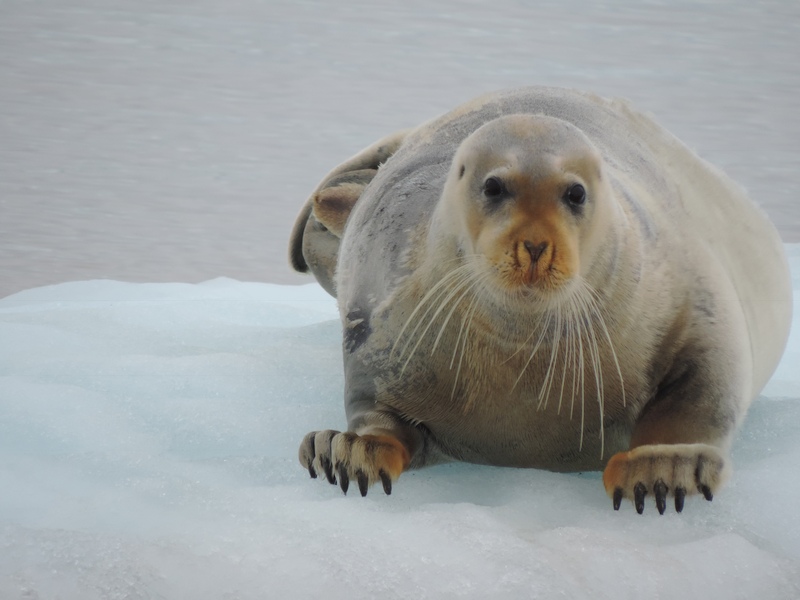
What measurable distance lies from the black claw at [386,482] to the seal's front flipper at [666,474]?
401 mm

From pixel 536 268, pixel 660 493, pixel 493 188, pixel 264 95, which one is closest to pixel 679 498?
pixel 660 493

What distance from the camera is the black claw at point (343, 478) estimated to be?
225 cm

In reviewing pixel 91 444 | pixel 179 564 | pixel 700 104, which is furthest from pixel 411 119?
pixel 179 564

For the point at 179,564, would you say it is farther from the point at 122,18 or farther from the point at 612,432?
the point at 122,18

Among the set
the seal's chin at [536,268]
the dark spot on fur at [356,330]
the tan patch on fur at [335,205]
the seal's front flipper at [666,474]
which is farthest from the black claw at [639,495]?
the tan patch on fur at [335,205]

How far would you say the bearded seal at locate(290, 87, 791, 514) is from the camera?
208 cm

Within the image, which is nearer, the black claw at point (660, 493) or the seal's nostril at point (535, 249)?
the seal's nostril at point (535, 249)

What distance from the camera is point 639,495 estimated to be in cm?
212

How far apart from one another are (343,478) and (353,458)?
0.15ft

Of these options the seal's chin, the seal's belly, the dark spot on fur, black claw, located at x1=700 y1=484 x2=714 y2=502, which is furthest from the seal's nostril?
the dark spot on fur

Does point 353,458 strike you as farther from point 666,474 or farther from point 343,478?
point 666,474

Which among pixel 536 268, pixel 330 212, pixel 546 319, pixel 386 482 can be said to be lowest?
pixel 386 482

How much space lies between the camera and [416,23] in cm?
978

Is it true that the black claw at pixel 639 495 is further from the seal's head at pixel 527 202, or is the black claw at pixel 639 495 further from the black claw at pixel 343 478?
the black claw at pixel 343 478
